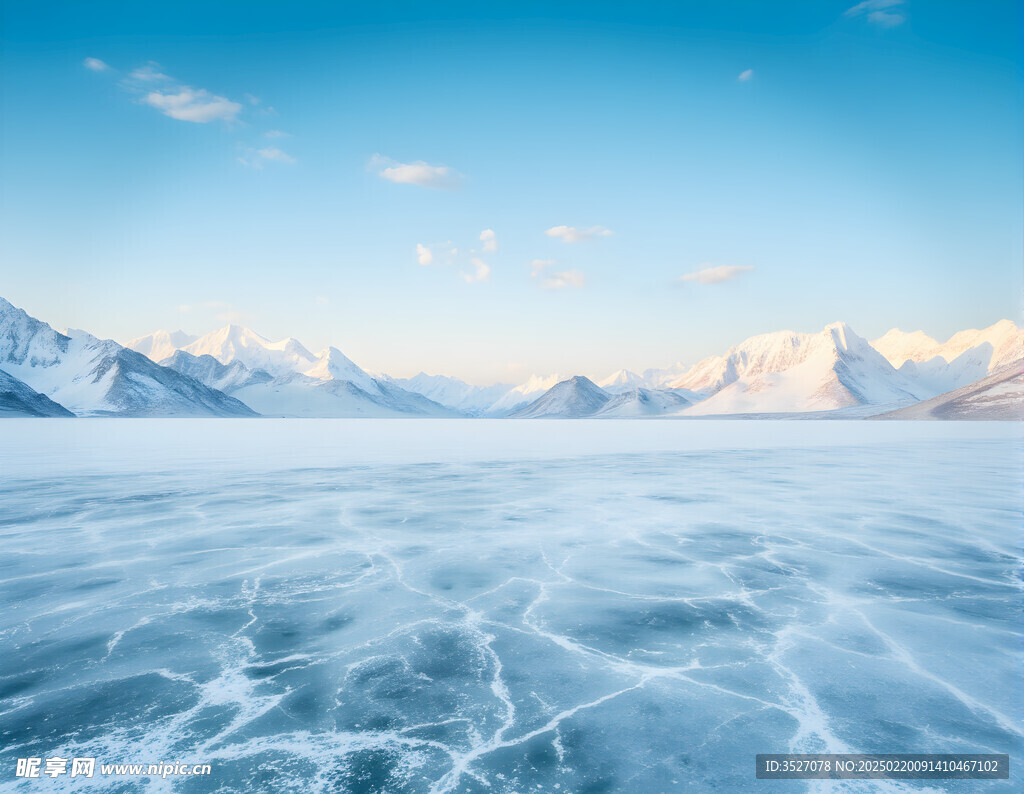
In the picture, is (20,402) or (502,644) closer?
(502,644)

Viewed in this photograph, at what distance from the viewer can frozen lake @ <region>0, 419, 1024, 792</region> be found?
211 inches

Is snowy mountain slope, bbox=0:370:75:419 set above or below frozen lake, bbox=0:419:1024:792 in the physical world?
above

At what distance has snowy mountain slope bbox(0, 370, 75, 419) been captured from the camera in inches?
6929

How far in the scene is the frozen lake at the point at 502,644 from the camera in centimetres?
536

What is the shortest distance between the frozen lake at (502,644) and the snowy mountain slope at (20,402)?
Answer: 211m

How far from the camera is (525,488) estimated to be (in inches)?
949

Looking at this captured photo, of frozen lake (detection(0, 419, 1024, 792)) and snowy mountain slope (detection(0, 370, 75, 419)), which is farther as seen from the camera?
snowy mountain slope (detection(0, 370, 75, 419))

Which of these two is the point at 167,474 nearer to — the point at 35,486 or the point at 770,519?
the point at 35,486

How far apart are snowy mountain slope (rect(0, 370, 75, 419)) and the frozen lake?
21063 centimetres

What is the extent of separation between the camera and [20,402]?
18250 centimetres

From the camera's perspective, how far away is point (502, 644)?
789 cm

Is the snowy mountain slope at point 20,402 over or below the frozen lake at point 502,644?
over

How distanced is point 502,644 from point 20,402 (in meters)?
236

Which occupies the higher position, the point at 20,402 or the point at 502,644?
A: the point at 20,402
